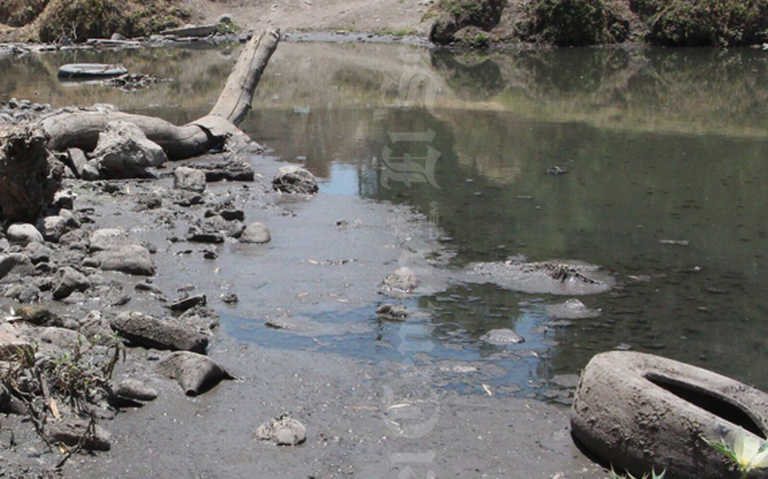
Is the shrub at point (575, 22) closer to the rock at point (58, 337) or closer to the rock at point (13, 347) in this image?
the rock at point (58, 337)

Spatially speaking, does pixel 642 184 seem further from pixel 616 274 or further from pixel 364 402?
pixel 364 402

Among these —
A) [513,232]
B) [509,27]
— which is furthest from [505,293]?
[509,27]

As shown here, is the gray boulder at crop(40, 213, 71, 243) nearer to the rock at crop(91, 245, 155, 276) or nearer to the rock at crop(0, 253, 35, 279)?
the rock at crop(91, 245, 155, 276)

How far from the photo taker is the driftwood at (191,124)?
33.3ft

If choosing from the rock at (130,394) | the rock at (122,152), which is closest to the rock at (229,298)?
the rock at (130,394)

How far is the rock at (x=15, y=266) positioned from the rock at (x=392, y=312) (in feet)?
7.95

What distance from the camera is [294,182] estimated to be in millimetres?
9562

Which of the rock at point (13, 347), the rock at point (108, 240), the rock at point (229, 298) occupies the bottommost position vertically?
the rock at point (229, 298)

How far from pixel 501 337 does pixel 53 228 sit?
373 centimetres

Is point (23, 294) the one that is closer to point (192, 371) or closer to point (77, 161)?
point (192, 371)

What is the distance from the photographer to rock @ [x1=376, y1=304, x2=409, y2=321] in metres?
6.11

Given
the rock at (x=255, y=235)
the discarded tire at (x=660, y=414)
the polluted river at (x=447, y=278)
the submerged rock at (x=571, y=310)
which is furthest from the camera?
the rock at (x=255, y=235)

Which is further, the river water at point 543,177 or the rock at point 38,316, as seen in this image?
the river water at point 543,177

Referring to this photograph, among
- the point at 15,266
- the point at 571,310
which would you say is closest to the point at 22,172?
the point at 15,266
